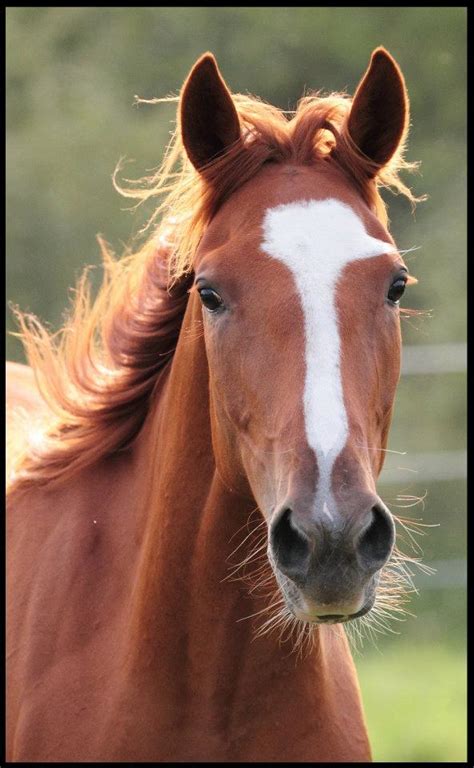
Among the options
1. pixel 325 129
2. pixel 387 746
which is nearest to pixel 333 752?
pixel 325 129

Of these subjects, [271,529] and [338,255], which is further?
[338,255]

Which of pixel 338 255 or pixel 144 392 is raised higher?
pixel 338 255

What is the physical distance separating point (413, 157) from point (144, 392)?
10.2 metres

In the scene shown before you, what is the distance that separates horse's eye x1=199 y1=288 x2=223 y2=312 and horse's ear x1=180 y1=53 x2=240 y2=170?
Answer: 0.44 m

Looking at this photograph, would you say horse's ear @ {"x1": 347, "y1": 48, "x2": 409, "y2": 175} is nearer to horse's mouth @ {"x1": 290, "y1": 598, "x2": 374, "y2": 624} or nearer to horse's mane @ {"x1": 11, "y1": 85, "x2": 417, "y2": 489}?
horse's mane @ {"x1": 11, "y1": 85, "x2": 417, "y2": 489}

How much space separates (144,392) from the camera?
307 cm

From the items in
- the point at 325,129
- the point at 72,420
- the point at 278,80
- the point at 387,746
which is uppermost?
the point at 278,80

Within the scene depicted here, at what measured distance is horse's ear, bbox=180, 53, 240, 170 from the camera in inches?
103

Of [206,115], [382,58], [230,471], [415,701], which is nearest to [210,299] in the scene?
[230,471]

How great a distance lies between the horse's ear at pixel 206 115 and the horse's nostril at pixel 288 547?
106 centimetres

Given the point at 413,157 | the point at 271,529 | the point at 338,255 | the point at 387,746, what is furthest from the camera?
the point at 413,157

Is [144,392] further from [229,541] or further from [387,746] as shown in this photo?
[387,746]

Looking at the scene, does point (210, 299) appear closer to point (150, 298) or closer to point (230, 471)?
point (230, 471)

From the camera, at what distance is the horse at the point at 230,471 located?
218cm
